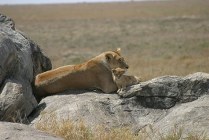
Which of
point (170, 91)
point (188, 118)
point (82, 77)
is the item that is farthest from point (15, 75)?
point (188, 118)

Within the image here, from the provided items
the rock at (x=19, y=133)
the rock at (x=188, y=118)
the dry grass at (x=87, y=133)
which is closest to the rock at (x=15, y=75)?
→ the dry grass at (x=87, y=133)

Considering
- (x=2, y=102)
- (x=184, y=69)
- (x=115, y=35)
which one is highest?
(x=2, y=102)

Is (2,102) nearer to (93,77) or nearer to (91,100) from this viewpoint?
(91,100)

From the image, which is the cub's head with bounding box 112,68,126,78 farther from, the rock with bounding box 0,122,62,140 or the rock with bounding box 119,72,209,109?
the rock with bounding box 0,122,62,140

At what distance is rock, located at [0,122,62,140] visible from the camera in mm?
5762

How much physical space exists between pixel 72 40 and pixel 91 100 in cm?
3068

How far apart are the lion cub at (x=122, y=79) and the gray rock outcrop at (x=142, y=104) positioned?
0.24 meters

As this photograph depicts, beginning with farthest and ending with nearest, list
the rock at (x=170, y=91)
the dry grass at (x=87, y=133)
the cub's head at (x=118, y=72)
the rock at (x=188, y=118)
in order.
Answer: the cub's head at (x=118, y=72) → the rock at (x=170, y=91) → the rock at (x=188, y=118) → the dry grass at (x=87, y=133)

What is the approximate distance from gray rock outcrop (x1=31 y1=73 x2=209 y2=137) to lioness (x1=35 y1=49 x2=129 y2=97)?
0.45m

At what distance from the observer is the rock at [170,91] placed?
30.5 feet

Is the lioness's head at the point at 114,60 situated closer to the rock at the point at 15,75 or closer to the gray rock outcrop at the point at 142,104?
the gray rock outcrop at the point at 142,104

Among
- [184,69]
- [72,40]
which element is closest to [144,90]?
[184,69]

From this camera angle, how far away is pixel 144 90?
941cm

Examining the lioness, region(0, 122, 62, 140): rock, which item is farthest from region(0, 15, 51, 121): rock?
region(0, 122, 62, 140): rock
